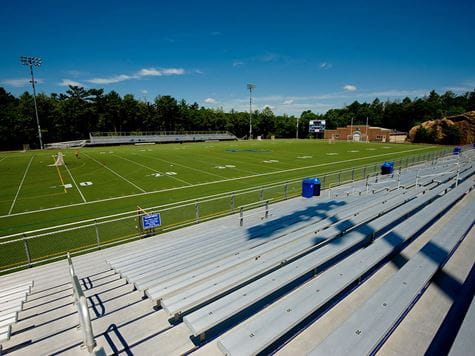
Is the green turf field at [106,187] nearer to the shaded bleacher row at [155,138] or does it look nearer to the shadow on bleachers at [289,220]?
the shadow on bleachers at [289,220]

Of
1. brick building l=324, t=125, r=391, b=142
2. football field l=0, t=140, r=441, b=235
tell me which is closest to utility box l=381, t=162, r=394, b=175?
football field l=0, t=140, r=441, b=235

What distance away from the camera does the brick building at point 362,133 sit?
2859 inches

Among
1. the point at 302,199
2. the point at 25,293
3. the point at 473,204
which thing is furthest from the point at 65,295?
the point at 473,204

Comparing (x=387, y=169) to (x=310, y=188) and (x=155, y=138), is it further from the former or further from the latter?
(x=155, y=138)

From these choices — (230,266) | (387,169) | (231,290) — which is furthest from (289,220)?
(387,169)

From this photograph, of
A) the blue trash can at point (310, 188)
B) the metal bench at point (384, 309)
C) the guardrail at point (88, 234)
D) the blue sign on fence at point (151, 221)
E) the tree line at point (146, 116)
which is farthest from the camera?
the tree line at point (146, 116)

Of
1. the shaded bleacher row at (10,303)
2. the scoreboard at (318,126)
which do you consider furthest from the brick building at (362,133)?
the shaded bleacher row at (10,303)

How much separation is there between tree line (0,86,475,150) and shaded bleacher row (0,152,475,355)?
7013cm

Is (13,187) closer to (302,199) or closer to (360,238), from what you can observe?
(302,199)

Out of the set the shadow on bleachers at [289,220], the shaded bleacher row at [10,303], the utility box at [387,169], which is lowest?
the shaded bleacher row at [10,303]

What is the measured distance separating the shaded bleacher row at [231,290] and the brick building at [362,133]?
246 ft

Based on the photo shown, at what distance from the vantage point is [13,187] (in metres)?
20.1

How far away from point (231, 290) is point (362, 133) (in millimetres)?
81632

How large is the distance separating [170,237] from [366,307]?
653 centimetres
